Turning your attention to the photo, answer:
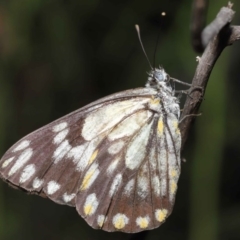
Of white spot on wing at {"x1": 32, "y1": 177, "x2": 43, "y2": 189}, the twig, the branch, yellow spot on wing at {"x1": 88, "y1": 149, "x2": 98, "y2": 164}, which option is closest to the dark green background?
yellow spot on wing at {"x1": 88, "y1": 149, "x2": 98, "y2": 164}

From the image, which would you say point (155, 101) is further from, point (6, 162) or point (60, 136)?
point (6, 162)

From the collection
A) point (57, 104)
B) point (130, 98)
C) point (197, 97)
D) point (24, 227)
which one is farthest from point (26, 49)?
point (197, 97)

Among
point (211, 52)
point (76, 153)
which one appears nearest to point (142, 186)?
point (76, 153)

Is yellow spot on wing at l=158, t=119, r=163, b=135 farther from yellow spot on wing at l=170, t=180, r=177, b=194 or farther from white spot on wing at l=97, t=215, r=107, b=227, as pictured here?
white spot on wing at l=97, t=215, r=107, b=227

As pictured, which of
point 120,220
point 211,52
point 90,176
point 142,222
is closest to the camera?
point 211,52

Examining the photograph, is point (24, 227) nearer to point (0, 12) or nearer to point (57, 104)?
point (57, 104)

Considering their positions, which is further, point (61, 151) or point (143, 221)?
point (61, 151)
